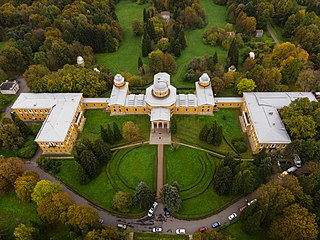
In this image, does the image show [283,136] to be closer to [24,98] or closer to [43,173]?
[43,173]

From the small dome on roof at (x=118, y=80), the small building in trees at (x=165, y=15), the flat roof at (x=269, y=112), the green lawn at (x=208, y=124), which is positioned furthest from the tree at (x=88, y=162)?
the small building in trees at (x=165, y=15)

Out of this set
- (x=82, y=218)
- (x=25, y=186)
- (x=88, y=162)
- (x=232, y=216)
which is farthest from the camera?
(x=88, y=162)

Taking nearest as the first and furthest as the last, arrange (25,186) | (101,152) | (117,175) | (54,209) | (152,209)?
(54,209), (25,186), (152,209), (101,152), (117,175)

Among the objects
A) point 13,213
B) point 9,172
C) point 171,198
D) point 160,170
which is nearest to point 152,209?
point 171,198

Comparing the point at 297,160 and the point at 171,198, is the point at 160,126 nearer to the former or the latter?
the point at 171,198

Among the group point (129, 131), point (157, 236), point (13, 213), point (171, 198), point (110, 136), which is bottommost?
point (13, 213)

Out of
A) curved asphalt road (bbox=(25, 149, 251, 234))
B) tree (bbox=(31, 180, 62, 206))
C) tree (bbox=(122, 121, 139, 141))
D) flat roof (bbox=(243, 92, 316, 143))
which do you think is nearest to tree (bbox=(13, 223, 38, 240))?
tree (bbox=(31, 180, 62, 206))
